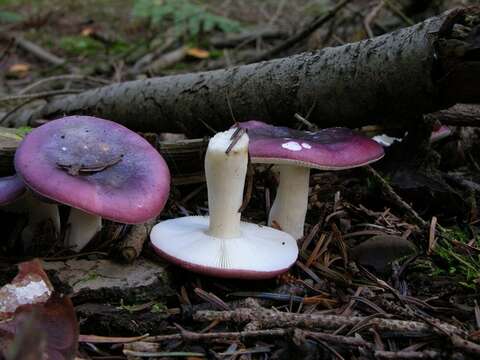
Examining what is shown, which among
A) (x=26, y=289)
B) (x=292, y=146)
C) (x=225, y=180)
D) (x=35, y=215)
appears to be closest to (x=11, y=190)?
(x=35, y=215)

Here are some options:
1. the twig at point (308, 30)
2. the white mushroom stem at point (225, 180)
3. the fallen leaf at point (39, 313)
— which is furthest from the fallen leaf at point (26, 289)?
the twig at point (308, 30)

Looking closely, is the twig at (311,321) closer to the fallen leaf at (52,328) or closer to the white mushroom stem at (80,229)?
the fallen leaf at (52,328)

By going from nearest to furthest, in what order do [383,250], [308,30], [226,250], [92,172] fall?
[92,172] < [226,250] < [383,250] < [308,30]

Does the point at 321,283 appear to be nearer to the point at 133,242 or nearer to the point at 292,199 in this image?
the point at 292,199

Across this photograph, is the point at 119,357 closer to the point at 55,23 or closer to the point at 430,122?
the point at 430,122

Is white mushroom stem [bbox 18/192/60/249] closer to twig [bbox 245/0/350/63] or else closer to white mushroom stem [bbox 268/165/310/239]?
white mushroom stem [bbox 268/165/310/239]

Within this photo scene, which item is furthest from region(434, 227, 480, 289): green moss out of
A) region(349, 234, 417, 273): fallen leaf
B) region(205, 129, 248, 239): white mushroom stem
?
region(205, 129, 248, 239): white mushroom stem
